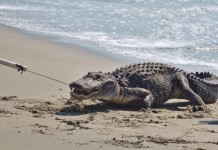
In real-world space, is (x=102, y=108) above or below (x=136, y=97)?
below

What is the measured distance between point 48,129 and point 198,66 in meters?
6.21

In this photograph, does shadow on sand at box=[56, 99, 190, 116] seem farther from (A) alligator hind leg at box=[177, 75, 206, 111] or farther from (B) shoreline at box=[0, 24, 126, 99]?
(B) shoreline at box=[0, 24, 126, 99]

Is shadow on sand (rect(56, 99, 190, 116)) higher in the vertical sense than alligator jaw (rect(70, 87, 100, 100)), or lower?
lower

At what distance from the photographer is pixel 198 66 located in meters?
12.4

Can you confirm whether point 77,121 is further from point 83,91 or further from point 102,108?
point 102,108

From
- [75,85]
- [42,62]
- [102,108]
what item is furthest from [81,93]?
[42,62]

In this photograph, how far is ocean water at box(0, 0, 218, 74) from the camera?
44.9 feet

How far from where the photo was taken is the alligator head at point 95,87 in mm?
8102

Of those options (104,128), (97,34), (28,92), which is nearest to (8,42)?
(97,34)

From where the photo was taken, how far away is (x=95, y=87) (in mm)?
8383

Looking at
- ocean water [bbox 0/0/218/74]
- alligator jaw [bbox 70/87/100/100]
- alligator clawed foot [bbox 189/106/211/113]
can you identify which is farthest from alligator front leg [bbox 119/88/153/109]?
ocean water [bbox 0/0/218/74]

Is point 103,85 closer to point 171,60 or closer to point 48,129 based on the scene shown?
point 48,129

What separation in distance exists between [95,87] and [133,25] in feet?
32.0

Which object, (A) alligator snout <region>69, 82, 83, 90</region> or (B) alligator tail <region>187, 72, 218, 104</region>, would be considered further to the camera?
(B) alligator tail <region>187, 72, 218, 104</region>
